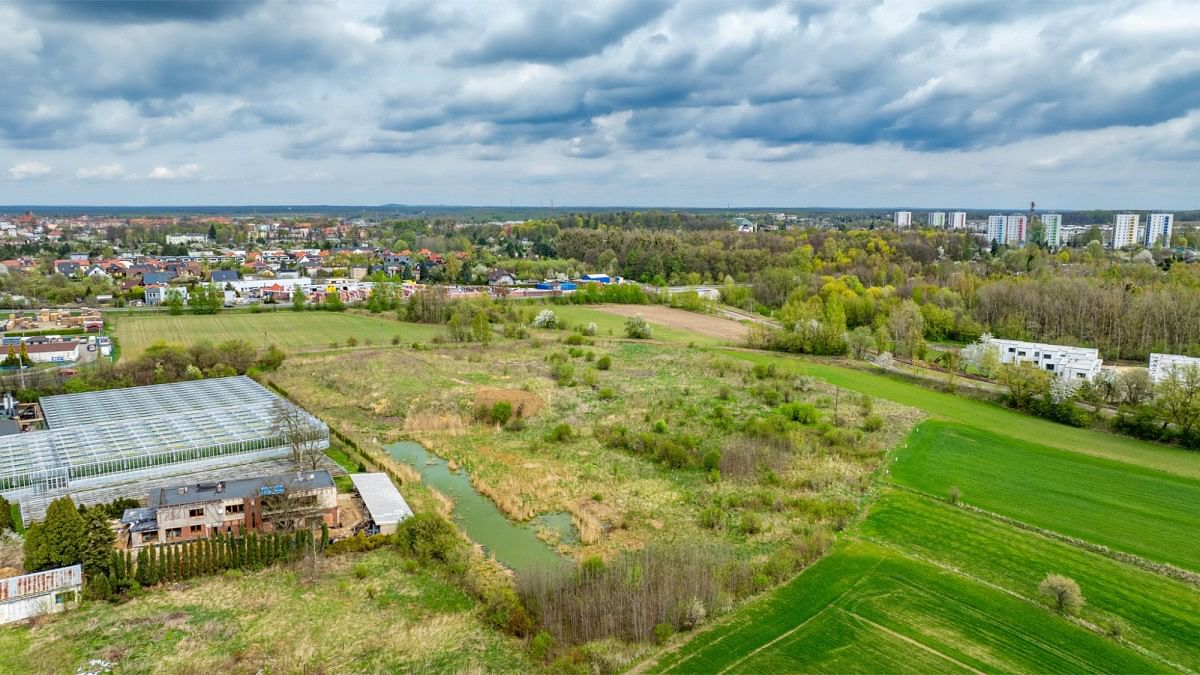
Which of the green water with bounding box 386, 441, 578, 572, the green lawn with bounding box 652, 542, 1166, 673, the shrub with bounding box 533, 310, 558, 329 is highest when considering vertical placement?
the shrub with bounding box 533, 310, 558, 329

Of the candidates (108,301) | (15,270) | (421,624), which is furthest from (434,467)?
(15,270)

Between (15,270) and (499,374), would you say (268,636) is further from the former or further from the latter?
(15,270)

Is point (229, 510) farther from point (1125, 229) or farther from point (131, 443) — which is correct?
point (1125, 229)

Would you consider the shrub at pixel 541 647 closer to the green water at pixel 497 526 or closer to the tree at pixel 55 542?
the green water at pixel 497 526

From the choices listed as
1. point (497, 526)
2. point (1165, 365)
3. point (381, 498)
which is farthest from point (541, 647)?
point (1165, 365)

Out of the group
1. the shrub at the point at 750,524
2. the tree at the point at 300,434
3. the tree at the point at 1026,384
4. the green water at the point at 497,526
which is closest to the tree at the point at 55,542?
the tree at the point at 300,434

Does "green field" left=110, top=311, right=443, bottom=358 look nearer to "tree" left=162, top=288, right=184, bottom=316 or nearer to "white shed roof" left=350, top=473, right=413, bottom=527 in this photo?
"tree" left=162, top=288, right=184, bottom=316

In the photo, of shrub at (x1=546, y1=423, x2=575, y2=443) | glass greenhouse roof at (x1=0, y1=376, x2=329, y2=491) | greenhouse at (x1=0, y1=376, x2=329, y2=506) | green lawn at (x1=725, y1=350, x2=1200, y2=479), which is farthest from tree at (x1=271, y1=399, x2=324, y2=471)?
green lawn at (x1=725, y1=350, x2=1200, y2=479)
